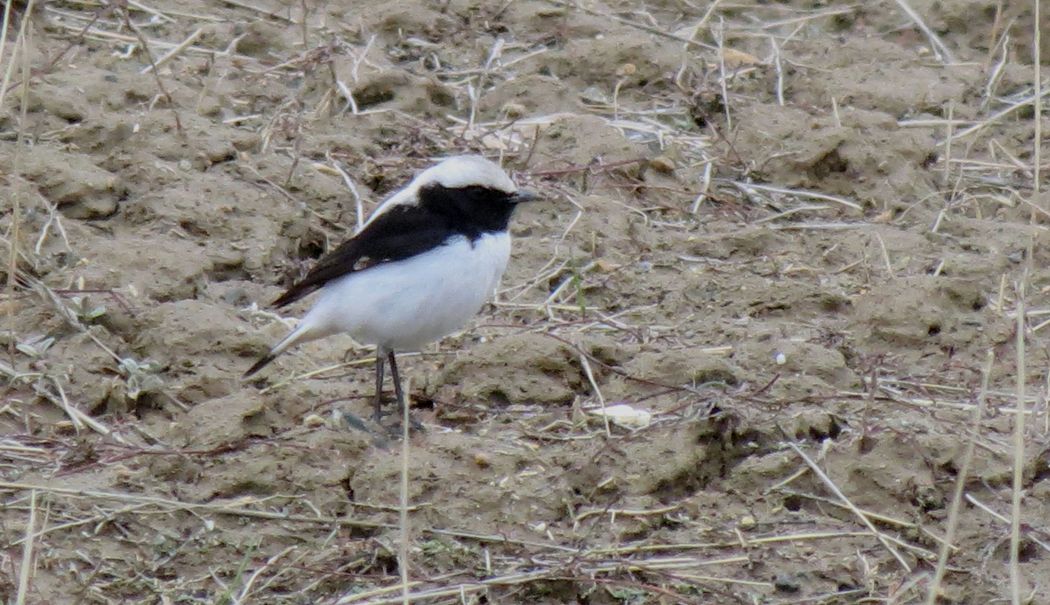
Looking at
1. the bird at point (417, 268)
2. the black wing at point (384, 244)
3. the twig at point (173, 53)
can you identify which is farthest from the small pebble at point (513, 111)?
the black wing at point (384, 244)

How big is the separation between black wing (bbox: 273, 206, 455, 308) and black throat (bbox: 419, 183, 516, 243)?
1.6 inches

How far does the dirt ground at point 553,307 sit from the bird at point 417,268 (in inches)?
14.2

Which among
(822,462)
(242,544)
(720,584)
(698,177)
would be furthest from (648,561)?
(698,177)

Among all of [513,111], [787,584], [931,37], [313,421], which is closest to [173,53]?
[513,111]

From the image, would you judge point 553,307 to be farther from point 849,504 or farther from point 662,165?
point 849,504

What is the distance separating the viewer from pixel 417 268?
20.2 feet

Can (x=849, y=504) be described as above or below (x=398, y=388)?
above

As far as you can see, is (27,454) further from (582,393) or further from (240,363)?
(582,393)

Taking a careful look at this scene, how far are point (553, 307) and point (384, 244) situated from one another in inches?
48.3

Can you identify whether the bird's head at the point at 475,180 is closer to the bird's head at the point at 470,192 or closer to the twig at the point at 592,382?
the bird's head at the point at 470,192

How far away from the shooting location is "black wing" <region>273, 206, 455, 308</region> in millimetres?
6230

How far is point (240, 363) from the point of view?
6.68 metres

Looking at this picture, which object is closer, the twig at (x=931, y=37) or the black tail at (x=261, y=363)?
the black tail at (x=261, y=363)

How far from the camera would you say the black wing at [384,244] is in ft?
20.4
